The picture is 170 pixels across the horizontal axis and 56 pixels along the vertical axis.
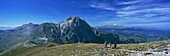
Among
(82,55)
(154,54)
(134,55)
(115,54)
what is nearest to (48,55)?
(82,55)

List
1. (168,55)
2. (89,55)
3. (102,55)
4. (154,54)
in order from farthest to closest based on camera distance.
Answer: (89,55) → (102,55) → (154,54) → (168,55)

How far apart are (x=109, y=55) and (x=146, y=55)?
8.76m

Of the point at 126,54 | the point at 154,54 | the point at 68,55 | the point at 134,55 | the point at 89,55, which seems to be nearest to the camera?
the point at 154,54

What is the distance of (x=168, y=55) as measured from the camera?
3419cm

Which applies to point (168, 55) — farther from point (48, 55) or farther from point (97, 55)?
point (48, 55)

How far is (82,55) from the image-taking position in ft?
166

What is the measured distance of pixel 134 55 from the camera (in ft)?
130

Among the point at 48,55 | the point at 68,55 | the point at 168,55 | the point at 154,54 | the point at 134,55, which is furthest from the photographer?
the point at 48,55

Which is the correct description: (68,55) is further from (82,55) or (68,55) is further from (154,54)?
(154,54)

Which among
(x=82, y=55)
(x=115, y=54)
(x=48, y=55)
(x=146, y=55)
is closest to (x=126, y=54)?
(x=115, y=54)

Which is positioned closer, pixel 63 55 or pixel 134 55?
pixel 134 55

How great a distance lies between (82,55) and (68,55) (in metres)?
6.22

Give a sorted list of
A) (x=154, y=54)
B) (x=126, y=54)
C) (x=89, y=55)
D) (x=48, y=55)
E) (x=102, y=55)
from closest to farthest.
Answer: (x=154, y=54)
(x=126, y=54)
(x=102, y=55)
(x=89, y=55)
(x=48, y=55)

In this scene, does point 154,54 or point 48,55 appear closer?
point 154,54
